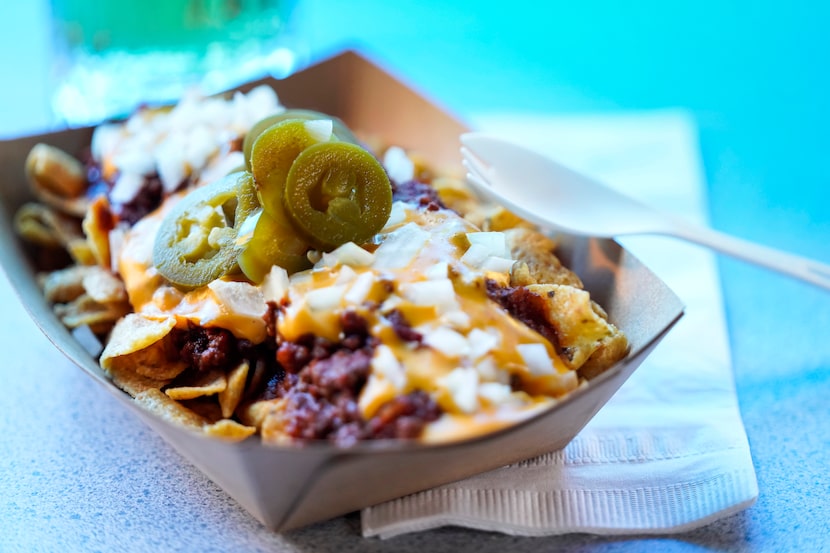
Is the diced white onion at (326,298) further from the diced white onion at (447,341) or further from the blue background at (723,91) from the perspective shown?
the blue background at (723,91)

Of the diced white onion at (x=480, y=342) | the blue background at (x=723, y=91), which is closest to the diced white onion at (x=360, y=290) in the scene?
the diced white onion at (x=480, y=342)

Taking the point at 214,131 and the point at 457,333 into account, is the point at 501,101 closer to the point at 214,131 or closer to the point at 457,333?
the point at 214,131

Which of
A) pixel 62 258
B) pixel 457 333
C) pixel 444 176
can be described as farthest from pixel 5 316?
pixel 457 333

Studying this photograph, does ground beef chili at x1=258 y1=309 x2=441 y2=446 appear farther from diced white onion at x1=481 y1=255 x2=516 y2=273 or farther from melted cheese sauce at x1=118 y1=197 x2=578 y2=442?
diced white onion at x1=481 y1=255 x2=516 y2=273

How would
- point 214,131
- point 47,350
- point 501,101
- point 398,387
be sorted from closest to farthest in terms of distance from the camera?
point 398,387 < point 47,350 < point 214,131 < point 501,101

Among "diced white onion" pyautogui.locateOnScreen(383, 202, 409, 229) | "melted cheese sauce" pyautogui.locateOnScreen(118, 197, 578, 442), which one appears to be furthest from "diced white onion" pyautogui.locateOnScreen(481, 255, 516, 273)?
"diced white onion" pyautogui.locateOnScreen(383, 202, 409, 229)

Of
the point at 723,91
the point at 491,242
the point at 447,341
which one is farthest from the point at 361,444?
the point at 723,91

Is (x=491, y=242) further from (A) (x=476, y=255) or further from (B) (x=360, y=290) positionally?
(B) (x=360, y=290)
